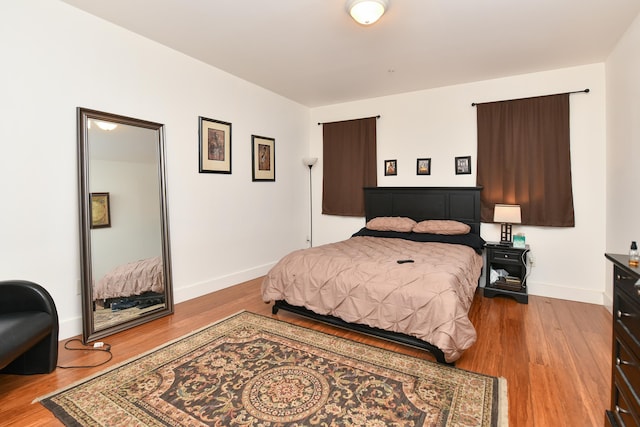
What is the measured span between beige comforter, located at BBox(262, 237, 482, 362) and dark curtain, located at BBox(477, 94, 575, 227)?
1.10 meters

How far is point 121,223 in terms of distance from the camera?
293cm

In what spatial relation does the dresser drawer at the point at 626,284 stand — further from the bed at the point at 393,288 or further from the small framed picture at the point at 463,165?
the small framed picture at the point at 463,165

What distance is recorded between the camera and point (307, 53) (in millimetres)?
3387

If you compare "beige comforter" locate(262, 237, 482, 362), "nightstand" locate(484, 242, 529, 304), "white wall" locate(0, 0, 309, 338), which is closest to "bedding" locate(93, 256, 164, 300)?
"white wall" locate(0, 0, 309, 338)

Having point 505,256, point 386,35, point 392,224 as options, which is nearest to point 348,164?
point 392,224

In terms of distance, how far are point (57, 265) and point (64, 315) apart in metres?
0.43

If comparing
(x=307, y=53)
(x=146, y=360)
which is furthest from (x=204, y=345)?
(x=307, y=53)

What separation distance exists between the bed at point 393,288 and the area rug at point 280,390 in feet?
0.70

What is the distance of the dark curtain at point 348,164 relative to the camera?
Answer: 5.02 metres

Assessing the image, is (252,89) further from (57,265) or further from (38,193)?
(57,265)

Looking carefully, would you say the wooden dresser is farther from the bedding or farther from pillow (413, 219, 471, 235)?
the bedding

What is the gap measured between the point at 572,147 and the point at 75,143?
5082 mm

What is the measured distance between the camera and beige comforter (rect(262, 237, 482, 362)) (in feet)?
7.32

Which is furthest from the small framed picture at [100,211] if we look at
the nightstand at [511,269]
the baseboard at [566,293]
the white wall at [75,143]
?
the baseboard at [566,293]
